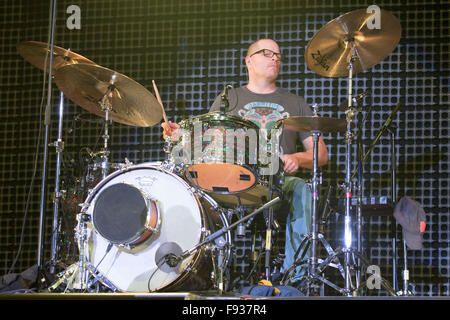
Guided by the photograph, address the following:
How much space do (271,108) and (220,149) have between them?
4.32 ft

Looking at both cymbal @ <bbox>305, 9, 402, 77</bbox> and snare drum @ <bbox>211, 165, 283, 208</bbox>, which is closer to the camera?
snare drum @ <bbox>211, 165, 283, 208</bbox>

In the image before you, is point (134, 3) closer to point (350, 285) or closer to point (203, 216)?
point (203, 216)

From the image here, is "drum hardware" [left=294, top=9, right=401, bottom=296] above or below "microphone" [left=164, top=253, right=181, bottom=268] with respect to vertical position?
above

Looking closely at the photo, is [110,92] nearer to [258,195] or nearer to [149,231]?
[149,231]

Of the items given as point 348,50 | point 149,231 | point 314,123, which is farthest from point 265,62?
point 149,231

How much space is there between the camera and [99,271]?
11.8ft

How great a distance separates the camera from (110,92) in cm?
396

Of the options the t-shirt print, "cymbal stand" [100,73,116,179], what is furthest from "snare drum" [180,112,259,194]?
the t-shirt print

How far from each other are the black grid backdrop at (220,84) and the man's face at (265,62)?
694 millimetres

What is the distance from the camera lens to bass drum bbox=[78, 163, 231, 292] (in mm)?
3414

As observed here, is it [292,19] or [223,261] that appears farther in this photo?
[292,19]

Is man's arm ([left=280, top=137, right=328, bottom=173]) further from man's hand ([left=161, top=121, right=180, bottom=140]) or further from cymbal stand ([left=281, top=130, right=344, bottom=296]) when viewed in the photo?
man's hand ([left=161, top=121, right=180, bottom=140])

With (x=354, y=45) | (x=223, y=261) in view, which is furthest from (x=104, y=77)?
(x=354, y=45)
